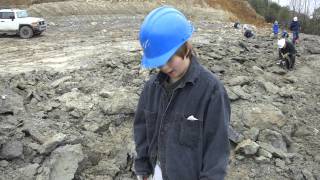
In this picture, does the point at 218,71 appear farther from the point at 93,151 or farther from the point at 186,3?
the point at 186,3

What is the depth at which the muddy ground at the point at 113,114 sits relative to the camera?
5301 mm

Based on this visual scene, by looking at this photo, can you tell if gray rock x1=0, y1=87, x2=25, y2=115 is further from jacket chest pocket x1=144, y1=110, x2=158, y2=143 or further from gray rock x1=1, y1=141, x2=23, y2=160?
jacket chest pocket x1=144, y1=110, x2=158, y2=143

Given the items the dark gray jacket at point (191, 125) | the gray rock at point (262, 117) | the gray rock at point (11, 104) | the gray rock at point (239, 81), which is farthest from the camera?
the gray rock at point (239, 81)

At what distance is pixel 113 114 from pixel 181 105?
4801 millimetres

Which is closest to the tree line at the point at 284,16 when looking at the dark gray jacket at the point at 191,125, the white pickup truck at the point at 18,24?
the white pickup truck at the point at 18,24

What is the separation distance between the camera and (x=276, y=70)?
1144cm

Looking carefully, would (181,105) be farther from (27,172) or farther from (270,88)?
(270,88)

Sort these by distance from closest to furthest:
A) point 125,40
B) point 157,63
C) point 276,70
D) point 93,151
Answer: point 157,63 → point 93,151 → point 276,70 → point 125,40

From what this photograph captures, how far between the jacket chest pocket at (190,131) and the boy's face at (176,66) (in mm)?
236

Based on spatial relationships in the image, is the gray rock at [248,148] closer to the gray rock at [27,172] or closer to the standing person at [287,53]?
the gray rock at [27,172]

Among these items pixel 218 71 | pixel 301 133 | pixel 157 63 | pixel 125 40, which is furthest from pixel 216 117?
pixel 125 40

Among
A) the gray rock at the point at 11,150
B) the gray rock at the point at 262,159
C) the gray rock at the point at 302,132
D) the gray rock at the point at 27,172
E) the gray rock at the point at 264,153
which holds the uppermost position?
the gray rock at the point at 11,150

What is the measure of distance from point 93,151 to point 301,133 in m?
3.61

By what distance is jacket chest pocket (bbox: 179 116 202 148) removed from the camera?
2207 millimetres
